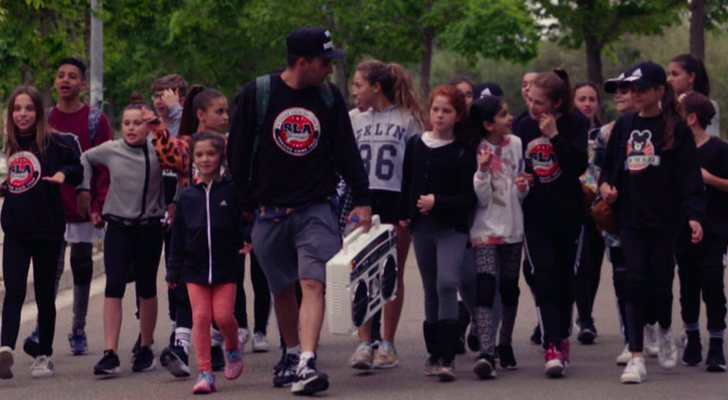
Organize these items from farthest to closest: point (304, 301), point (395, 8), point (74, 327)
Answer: point (395, 8) < point (74, 327) < point (304, 301)

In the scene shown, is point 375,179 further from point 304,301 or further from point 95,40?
point 95,40

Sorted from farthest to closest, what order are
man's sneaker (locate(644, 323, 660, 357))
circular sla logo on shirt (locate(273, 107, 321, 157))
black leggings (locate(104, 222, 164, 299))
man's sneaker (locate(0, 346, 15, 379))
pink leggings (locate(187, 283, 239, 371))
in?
man's sneaker (locate(644, 323, 660, 357)) < black leggings (locate(104, 222, 164, 299)) < man's sneaker (locate(0, 346, 15, 379)) < pink leggings (locate(187, 283, 239, 371)) < circular sla logo on shirt (locate(273, 107, 321, 157))

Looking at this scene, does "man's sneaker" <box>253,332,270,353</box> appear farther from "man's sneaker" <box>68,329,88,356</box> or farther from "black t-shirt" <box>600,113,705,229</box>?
"black t-shirt" <box>600,113,705,229</box>

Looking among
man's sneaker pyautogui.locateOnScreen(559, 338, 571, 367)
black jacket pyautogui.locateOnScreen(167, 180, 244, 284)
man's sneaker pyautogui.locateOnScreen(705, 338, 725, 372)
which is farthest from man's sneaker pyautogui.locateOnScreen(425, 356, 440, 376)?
man's sneaker pyautogui.locateOnScreen(705, 338, 725, 372)

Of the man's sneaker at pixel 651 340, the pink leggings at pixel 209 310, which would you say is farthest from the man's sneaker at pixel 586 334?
the pink leggings at pixel 209 310

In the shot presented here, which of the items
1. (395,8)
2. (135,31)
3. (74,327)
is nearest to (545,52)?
(395,8)

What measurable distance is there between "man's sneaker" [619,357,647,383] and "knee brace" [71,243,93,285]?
3638 mm

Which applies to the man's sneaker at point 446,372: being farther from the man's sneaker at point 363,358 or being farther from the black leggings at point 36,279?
the black leggings at point 36,279

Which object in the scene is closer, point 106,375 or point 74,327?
point 106,375

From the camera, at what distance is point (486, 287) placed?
356 inches

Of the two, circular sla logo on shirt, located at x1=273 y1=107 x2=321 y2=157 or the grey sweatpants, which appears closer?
circular sla logo on shirt, located at x1=273 y1=107 x2=321 y2=157

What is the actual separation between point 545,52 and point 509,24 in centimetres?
3746

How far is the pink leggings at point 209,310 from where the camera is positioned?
8.80 meters

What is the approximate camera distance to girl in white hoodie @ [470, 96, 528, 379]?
355 inches
